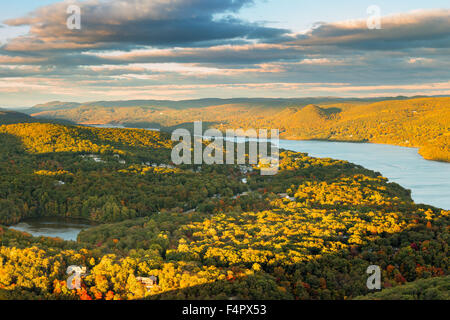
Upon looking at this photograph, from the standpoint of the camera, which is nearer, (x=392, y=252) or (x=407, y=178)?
(x=392, y=252)

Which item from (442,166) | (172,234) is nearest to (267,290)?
(172,234)

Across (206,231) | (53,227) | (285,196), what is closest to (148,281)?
(206,231)

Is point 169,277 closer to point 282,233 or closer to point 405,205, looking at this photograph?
point 282,233

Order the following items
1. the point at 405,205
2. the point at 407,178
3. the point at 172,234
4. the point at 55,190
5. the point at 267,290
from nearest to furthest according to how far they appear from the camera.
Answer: the point at 267,290 < the point at 172,234 < the point at 405,205 < the point at 55,190 < the point at 407,178

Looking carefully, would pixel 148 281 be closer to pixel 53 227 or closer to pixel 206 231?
pixel 206 231

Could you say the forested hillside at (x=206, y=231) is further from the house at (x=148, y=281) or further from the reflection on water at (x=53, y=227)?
the reflection on water at (x=53, y=227)
